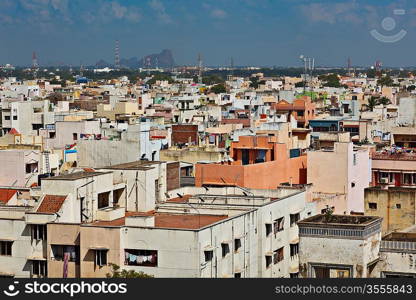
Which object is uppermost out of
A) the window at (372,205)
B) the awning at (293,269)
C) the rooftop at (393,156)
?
the rooftop at (393,156)

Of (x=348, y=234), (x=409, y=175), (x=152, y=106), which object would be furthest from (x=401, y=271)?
(x=152, y=106)

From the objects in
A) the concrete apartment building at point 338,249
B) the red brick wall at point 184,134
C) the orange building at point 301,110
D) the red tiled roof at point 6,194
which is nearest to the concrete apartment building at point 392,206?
the concrete apartment building at point 338,249

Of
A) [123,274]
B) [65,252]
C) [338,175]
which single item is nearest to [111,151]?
[338,175]

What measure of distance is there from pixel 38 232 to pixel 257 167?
7077mm

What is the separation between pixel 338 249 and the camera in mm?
13039

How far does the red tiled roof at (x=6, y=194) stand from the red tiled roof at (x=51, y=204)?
3.04 m

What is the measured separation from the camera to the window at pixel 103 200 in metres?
17.0

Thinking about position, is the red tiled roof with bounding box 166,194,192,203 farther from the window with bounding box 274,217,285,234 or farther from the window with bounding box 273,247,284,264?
the window with bounding box 273,247,284,264

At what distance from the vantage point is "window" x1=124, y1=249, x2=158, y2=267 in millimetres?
14734

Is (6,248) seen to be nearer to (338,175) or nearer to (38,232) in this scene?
(38,232)

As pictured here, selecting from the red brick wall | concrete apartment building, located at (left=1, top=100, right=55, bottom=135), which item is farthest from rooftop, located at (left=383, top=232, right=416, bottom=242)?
concrete apartment building, located at (left=1, top=100, right=55, bottom=135)

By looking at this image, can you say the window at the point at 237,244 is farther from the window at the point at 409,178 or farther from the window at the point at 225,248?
the window at the point at 409,178

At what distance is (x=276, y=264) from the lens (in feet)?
57.7

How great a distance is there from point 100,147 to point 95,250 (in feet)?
30.0
